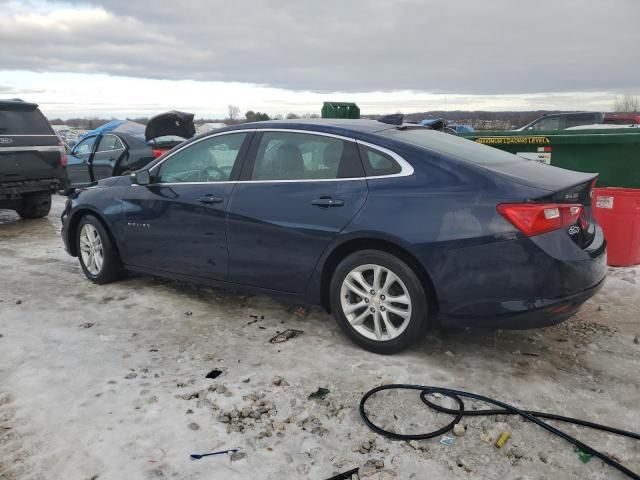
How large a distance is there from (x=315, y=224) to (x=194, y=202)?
4.08 feet

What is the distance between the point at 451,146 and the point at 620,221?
2.97 meters

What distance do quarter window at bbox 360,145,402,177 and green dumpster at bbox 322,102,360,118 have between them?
242 inches

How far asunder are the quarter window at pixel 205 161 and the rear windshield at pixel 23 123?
5151 mm

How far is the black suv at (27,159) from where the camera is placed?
27.9 feet

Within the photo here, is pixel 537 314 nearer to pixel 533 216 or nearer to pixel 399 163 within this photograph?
pixel 533 216

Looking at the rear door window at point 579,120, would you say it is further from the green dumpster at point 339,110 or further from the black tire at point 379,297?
the black tire at point 379,297


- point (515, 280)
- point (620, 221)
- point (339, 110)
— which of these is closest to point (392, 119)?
point (515, 280)

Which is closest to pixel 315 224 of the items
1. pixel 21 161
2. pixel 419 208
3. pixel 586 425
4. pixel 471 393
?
pixel 419 208

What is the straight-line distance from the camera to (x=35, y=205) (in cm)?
959

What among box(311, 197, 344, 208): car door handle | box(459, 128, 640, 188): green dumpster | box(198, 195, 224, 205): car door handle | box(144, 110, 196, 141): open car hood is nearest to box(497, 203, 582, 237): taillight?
box(311, 197, 344, 208): car door handle

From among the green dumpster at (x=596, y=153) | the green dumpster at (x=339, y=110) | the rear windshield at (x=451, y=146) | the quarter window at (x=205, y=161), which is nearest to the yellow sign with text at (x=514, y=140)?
the green dumpster at (x=596, y=153)

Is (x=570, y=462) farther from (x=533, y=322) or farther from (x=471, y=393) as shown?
(x=533, y=322)

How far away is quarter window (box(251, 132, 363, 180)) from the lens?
384 centimetres

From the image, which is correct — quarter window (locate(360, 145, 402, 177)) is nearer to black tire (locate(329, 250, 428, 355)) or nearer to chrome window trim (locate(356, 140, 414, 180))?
chrome window trim (locate(356, 140, 414, 180))
